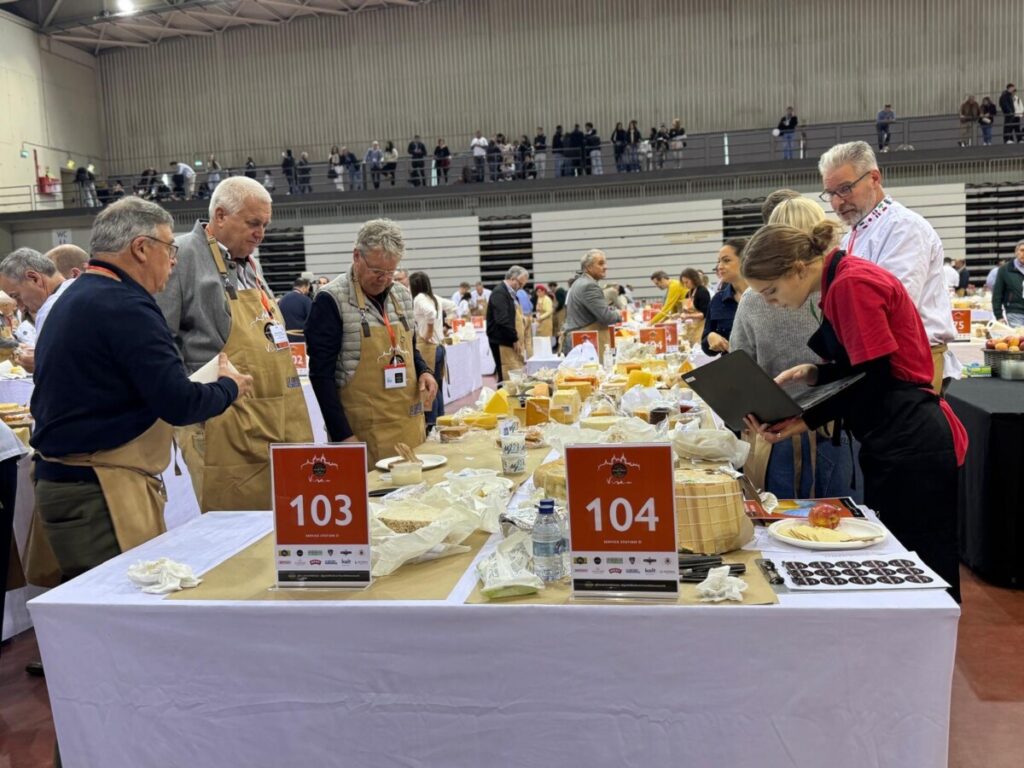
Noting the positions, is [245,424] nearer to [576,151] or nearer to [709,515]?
[709,515]

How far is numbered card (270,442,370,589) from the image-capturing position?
159 centimetres

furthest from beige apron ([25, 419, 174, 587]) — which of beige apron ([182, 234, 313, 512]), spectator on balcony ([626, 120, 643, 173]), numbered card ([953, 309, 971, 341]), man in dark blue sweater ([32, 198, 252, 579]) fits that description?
spectator on balcony ([626, 120, 643, 173])

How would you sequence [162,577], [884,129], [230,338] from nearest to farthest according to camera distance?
[162,577], [230,338], [884,129]

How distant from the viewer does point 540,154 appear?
19984 mm

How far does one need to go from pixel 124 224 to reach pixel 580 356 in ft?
10.7

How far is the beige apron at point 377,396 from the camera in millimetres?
3020

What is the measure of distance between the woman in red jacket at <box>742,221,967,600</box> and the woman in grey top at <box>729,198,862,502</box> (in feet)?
2.07

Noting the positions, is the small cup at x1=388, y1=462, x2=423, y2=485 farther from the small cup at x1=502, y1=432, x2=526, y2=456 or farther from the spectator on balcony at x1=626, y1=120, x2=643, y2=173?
the spectator on balcony at x1=626, y1=120, x2=643, y2=173

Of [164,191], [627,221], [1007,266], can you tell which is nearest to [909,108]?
[627,221]

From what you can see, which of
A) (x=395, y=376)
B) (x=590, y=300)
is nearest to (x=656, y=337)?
(x=590, y=300)

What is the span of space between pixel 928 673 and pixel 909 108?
21.5 m

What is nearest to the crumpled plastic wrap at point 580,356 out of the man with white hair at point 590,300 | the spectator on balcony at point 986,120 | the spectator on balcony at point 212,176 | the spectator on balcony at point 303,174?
the man with white hair at point 590,300

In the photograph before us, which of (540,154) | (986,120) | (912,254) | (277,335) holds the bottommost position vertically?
(277,335)

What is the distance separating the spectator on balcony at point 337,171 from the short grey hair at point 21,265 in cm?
1639
